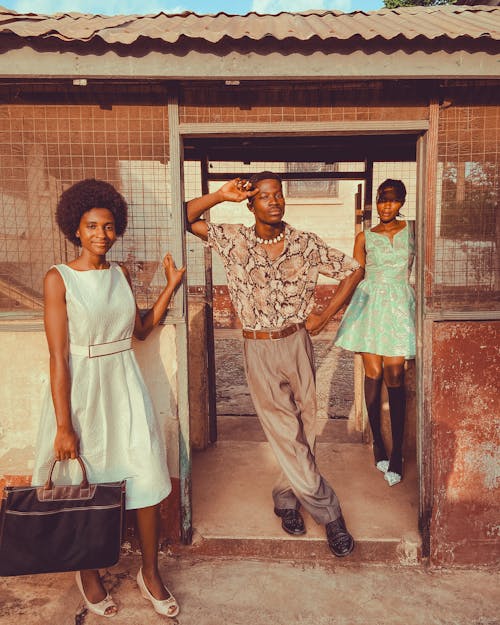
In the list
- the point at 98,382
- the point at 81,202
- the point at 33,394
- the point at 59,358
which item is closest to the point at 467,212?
the point at 81,202

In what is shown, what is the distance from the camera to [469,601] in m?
2.71

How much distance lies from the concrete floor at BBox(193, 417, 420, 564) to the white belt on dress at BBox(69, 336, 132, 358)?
1394mm

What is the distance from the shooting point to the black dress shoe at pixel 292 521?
312 cm

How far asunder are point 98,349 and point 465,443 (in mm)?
2148

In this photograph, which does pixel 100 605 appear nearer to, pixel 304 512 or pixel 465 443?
pixel 304 512

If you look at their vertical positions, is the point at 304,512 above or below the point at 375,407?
below

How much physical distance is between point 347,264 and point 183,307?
100 cm

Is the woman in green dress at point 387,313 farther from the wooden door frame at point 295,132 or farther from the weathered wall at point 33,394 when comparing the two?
the weathered wall at point 33,394

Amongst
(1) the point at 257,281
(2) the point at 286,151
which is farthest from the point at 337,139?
(1) the point at 257,281

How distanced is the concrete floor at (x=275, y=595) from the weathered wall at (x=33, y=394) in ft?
1.23

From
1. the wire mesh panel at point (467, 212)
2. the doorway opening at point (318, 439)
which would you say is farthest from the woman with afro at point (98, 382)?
the wire mesh panel at point (467, 212)

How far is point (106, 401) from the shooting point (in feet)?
8.09

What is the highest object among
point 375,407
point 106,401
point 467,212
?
point 467,212

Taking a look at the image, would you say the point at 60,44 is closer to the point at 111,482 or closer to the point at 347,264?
the point at 347,264
